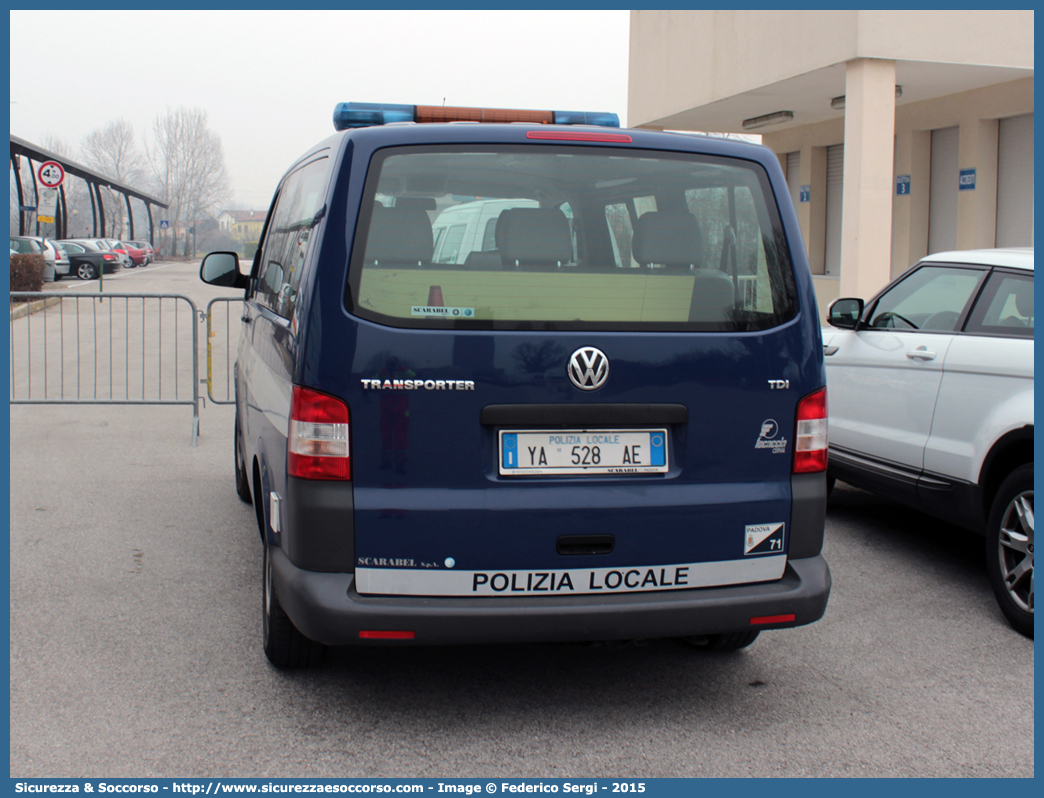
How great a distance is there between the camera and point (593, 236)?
134 inches

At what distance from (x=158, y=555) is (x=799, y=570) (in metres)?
3.56

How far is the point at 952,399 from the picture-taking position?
17.0 ft

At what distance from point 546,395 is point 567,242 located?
20.3 inches

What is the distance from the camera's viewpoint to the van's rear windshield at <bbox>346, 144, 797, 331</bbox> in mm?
3287

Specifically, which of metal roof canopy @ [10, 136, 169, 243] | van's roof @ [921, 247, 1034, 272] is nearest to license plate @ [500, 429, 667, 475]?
van's roof @ [921, 247, 1034, 272]

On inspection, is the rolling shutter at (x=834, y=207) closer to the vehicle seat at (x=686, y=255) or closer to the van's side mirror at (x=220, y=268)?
the van's side mirror at (x=220, y=268)

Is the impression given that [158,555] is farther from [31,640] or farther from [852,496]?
[852,496]

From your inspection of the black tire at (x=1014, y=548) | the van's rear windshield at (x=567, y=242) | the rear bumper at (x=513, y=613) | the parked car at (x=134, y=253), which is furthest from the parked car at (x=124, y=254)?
the rear bumper at (x=513, y=613)

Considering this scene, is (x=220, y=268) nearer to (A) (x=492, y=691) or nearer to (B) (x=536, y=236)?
(B) (x=536, y=236)

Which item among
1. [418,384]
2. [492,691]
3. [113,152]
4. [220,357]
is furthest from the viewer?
[113,152]

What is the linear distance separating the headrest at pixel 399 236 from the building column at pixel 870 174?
10052 mm

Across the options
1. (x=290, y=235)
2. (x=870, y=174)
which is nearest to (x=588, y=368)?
(x=290, y=235)

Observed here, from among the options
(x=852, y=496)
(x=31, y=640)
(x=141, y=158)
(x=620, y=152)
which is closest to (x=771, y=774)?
(x=620, y=152)

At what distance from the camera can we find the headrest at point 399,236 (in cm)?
329
